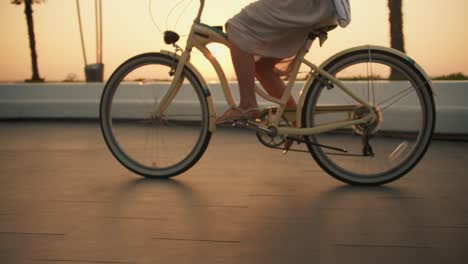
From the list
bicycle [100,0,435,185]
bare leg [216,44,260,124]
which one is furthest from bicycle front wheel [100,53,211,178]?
bare leg [216,44,260,124]

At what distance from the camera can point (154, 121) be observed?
5.29 m

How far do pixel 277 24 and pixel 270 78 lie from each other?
0.44m

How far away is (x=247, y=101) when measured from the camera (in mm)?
4918

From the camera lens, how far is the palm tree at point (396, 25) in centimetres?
1110

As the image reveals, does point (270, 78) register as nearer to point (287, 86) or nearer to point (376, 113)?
point (287, 86)

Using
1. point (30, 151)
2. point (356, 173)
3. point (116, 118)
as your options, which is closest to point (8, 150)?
point (30, 151)

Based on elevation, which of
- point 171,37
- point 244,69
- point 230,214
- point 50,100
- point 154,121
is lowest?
point 50,100

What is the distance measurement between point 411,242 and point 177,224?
1106 mm

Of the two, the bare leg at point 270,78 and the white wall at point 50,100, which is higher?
the bare leg at point 270,78

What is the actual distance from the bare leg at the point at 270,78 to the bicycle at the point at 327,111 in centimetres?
10

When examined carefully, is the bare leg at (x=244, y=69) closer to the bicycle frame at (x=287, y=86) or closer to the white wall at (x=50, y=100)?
the bicycle frame at (x=287, y=86)

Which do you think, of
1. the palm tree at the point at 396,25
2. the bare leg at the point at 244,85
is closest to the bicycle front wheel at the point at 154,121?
the bare leg at the point at 244,85

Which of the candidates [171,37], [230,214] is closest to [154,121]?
[171,37]

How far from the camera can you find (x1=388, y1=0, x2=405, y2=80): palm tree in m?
11.1
